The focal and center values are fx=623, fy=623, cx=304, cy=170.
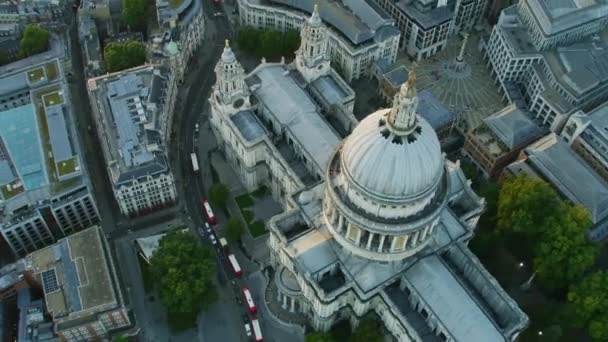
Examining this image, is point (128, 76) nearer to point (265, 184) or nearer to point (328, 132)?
point (265, 184)

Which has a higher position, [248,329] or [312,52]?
[312,52]

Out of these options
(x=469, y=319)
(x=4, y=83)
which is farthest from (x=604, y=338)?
(x=4, y=83)

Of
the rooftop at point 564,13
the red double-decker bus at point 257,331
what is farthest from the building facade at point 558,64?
the red double-decker bus at point 257,331

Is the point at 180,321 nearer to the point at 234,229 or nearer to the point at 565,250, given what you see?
the point at 234,229

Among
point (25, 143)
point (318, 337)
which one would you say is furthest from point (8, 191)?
point (318, 337)

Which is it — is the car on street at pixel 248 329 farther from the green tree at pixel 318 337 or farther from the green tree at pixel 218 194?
the green tree at pixel 218 194
